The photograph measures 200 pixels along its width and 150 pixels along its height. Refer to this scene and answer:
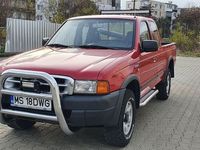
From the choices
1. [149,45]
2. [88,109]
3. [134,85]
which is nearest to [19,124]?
[88,109]

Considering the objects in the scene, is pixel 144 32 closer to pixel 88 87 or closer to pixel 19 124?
pixel 88 87

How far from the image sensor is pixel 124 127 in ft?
16.8

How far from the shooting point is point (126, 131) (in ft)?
17.0

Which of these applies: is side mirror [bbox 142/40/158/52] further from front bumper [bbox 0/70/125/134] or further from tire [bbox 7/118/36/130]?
tire [bbox 7/118/36/130]

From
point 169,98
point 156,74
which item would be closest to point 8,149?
point 156,74

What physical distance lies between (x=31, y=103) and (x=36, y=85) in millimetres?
256

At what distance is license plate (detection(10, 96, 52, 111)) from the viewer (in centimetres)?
452

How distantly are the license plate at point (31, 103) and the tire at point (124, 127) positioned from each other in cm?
90

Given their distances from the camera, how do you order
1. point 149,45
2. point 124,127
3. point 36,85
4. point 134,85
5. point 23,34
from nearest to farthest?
1. point 36,85
2. point 124,127
3. point 134,85
4. point 149,45
5. point 23,34

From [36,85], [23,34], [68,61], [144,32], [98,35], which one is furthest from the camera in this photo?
[23,34]

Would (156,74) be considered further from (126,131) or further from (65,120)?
(65,120)

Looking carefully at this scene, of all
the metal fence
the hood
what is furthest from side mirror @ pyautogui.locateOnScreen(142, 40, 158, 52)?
the metal fence

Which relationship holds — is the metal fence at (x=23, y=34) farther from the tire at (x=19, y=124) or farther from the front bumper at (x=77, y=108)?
the front bumper at (x=77, y=108)

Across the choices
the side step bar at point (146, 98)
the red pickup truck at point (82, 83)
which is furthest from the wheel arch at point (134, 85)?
the side step bar at point (146, 98)
